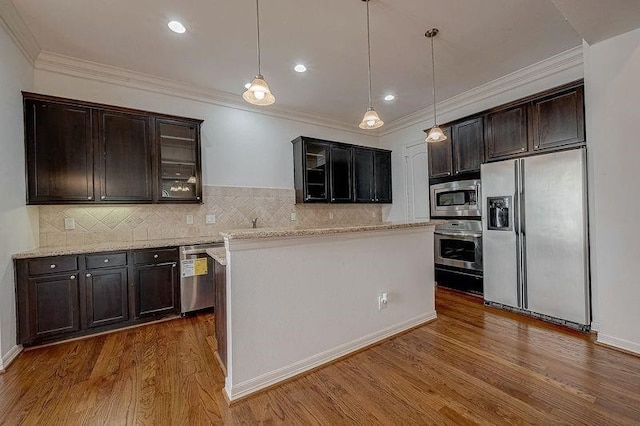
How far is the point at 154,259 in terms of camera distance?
302 centimetres

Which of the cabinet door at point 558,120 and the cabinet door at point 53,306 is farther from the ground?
the cabinet door at point 558,120

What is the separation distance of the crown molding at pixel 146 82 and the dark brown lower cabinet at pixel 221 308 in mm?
2727

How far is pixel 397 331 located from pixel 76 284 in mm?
3187

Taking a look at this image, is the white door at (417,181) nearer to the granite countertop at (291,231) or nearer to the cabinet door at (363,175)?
the cabinet door at (363,175)

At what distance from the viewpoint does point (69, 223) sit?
3.03 metres

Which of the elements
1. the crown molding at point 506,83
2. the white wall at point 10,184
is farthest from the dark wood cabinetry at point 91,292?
the crown molding at point 506,83

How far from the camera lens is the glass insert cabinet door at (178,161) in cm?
332

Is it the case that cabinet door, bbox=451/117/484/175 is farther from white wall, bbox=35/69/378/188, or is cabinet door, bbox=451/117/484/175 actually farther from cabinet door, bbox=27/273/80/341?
cabinet door, bbox=27/273/80/341

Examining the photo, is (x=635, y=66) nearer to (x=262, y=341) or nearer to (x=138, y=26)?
(x=262, y=341)

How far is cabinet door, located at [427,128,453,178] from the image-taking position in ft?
13.1

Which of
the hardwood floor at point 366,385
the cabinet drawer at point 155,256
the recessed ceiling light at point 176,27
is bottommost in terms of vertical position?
the hardwood floor at point 366,385

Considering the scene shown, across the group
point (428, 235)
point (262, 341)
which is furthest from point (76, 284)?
point (428, 235)

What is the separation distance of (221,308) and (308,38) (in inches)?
103

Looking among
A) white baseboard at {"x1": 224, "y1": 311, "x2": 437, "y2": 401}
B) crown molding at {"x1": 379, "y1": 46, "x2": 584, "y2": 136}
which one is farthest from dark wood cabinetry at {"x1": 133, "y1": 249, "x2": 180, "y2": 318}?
crown molding at {"x1": 379, "y1": 46, "x2": 584, "y2": 136}
